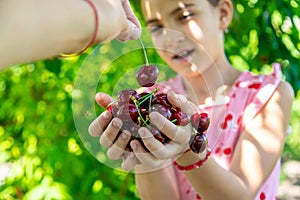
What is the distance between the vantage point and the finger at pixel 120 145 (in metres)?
0.81

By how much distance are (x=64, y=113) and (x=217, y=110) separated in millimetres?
718

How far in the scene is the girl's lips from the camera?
3.42 ft

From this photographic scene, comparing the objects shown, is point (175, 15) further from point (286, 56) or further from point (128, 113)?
point (286, 56)

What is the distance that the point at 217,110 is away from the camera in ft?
3.43

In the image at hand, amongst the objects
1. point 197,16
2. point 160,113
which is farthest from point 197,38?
point 160,113

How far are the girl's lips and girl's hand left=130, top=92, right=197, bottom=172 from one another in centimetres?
21

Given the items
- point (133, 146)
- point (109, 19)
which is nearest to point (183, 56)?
point (133, 146)

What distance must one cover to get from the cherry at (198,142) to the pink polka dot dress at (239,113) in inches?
10.1

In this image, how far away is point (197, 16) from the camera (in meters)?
1.22

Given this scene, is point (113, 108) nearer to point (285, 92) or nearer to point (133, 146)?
point (133, 146)

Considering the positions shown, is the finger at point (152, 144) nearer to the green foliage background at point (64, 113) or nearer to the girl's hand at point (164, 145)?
the girl's hand at point (164, 145)

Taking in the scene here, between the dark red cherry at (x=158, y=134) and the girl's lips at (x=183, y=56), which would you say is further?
the girl's lips at (x=183, y=56)

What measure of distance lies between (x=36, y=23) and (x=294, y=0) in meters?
1.31

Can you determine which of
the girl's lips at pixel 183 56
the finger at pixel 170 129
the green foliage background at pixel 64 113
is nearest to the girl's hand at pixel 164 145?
the finger at pixel 170 129
